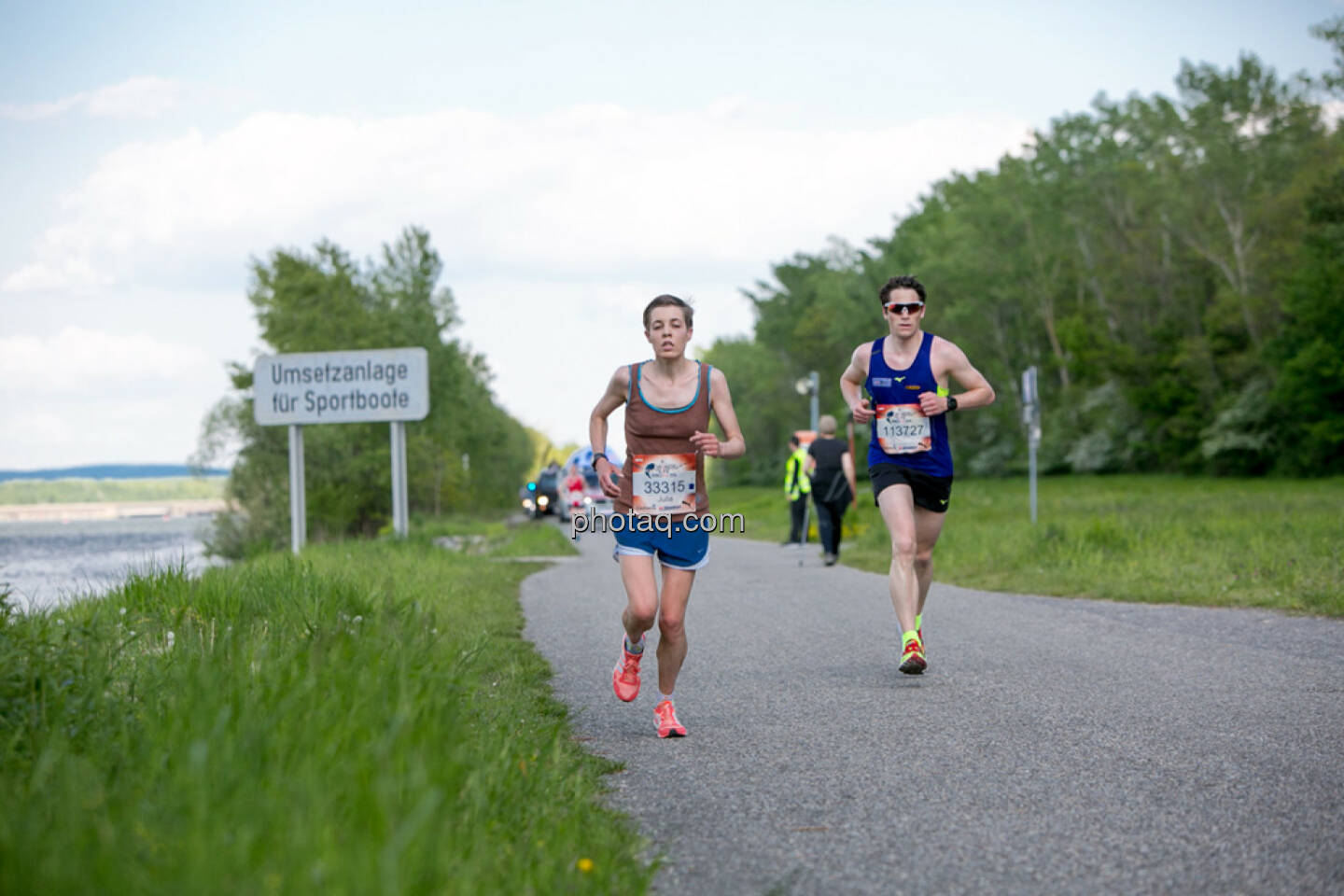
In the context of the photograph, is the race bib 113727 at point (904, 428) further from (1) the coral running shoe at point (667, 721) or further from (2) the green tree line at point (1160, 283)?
(2) the green tree line at point (1160, 283)

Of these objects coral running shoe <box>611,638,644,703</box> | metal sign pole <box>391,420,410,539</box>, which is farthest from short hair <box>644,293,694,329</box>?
metal sign pole <box>391,420,410,539</box>

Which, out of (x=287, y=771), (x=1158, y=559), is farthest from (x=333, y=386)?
(x=287, y=771)

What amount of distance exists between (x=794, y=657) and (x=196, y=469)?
48819 millimetres

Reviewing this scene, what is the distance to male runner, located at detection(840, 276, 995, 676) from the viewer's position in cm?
743

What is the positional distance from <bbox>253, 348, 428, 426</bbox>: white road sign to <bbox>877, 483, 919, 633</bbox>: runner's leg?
12545 millimetres

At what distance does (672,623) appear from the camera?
19.5 ft

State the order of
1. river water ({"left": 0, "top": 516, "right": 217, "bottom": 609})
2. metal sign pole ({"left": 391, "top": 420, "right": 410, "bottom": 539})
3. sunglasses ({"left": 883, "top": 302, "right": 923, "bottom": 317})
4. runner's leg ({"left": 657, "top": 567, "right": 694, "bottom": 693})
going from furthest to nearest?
metal sign pole ({"left": 391, "top": 420, "right": 410, "bottom": 539}) < river water ({"left": 0, "top": 516, "right": 217, "bottom": 609}) < sunglasses ({"left": 883, "top": 302, "right": 923, "bottom": 317}) < runner's leg ({"left": 657, "top": 567, "right": 694, "bottom": 693})

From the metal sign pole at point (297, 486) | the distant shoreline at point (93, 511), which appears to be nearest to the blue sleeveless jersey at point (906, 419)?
the metal sign pole at point (297, 486)

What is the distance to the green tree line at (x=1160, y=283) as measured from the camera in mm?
47906

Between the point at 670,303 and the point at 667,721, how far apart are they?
1839 mm

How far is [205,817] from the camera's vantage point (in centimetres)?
282

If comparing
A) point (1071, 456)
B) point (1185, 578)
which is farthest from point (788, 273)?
point (1185, 578)

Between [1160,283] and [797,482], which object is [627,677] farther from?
[1160,283]

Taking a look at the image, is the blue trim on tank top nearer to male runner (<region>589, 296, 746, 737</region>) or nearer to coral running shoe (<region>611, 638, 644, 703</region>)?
male runner (<region>589, 296, 746, 737</region>)
